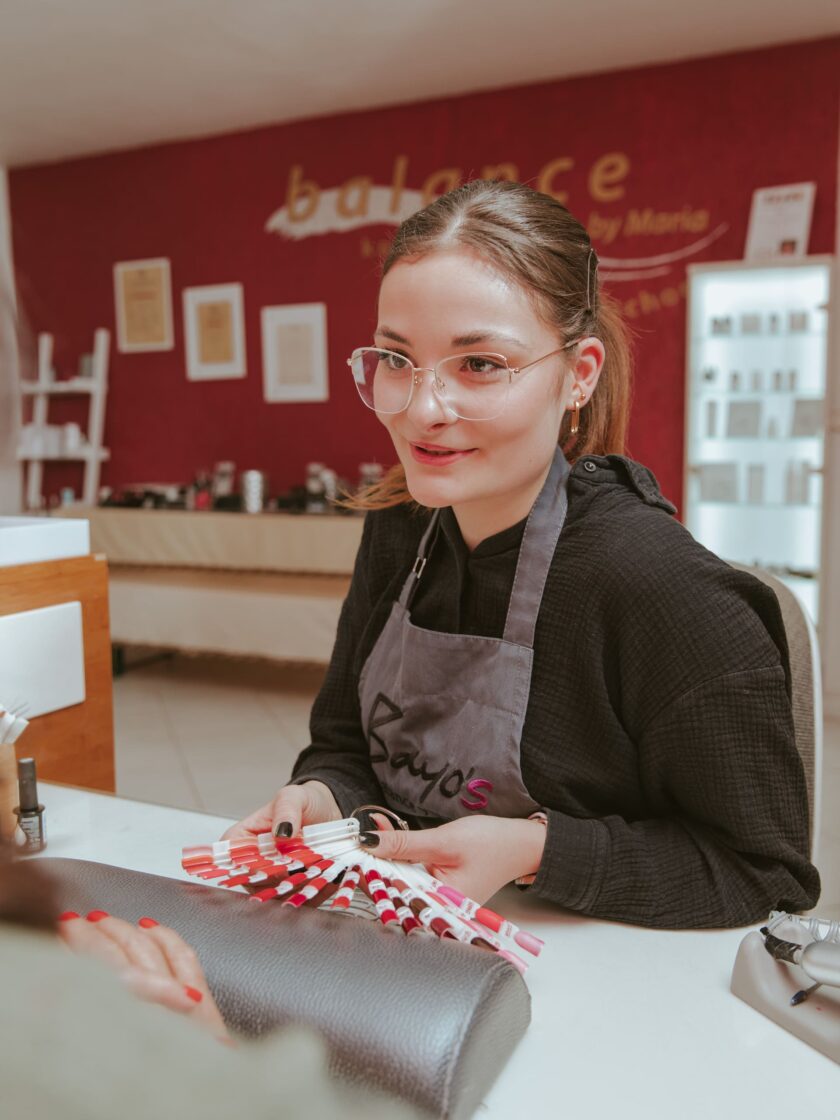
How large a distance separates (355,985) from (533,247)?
65cm

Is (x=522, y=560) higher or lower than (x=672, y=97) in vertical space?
lower

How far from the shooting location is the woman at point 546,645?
76 centimetres

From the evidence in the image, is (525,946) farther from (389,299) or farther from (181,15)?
(181,15)

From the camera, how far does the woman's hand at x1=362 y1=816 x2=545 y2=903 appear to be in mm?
688

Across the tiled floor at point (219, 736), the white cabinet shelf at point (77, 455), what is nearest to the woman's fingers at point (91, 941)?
the tiled floor at point (219, 736)

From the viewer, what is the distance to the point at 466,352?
A: 0.78 meters

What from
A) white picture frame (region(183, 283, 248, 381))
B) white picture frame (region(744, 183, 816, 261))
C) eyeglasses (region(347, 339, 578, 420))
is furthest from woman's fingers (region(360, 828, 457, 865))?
white picture frame (region(183, 283, 248, 381))

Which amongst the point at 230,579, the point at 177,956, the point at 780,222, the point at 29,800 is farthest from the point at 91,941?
the point at 780,222

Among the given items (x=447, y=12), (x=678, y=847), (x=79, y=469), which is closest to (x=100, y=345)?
(x=79, y=469)

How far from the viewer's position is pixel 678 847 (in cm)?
79

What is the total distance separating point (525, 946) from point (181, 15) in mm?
3803

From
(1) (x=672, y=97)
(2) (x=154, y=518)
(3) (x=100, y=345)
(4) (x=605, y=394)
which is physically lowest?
(2) (x=154, y=518)

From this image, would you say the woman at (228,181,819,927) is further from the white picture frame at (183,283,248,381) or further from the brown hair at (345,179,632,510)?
the white picture frame at (183,283,248,381)

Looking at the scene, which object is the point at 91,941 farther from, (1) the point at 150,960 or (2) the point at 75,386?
(2) the point at 75,386
